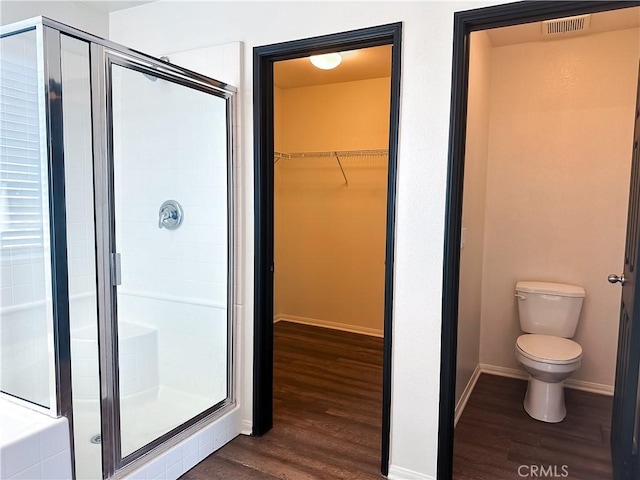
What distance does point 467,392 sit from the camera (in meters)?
3.04

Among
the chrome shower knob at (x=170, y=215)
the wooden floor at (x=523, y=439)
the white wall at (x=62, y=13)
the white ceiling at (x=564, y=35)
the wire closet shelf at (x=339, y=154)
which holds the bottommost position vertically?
the wooden floor at (x=523, y=439)

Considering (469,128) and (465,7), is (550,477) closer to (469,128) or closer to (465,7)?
(469,128)

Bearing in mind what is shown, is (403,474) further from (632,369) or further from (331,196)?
(331,196)

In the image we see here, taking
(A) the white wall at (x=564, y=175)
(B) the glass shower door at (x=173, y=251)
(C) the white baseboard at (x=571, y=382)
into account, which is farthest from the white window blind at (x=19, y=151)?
(C) the white baseboard at (x=571, y=382)

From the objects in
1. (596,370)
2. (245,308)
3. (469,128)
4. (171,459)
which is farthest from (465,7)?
(596,370)

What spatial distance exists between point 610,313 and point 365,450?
2.05 m

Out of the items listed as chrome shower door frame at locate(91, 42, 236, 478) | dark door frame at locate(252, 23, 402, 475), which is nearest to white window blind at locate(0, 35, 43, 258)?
chrome shower door frame at locate(91, 42, 236, 478)

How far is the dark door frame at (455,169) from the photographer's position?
5.81 feet

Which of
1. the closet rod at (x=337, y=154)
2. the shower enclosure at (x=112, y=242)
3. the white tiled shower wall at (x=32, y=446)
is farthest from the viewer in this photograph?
the closet rod at (x=337, y=154)

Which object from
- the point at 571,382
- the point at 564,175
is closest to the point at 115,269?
the point at 564,175

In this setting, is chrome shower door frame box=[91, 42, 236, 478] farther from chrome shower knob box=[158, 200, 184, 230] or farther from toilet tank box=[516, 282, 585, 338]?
toilet tank box=[516, 282, 585, 338]

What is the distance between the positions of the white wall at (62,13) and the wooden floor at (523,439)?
10.8 ft

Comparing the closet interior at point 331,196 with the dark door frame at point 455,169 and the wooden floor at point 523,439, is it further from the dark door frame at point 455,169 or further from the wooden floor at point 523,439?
the dark door frame at point 455,169

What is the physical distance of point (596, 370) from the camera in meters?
3.14
